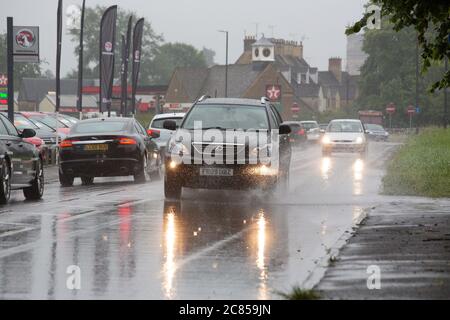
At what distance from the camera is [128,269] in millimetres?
10555

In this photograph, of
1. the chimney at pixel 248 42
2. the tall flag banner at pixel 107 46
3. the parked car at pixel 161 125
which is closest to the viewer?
the parked car at pixel 161 125

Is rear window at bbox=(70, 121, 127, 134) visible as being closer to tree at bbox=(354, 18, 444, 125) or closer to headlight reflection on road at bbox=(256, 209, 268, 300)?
headlight reflection on road at bbox=(256, 209, 268, 300)

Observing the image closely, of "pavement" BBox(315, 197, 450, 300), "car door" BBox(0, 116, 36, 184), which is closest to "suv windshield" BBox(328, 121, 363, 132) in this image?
"car door" BBox(0, 116, 36, 184)

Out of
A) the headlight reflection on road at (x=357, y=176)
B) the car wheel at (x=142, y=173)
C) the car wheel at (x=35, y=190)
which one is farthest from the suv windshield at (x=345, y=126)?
the car wheel at (x=35, y=190)

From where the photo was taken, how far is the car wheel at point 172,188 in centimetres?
2009

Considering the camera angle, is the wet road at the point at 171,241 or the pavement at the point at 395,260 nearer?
the pavement at the point at 395,260

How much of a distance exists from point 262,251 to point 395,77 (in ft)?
361

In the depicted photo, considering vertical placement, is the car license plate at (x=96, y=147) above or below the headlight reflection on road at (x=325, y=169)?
above

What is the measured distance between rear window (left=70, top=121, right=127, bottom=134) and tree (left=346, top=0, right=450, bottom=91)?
34.9 ft

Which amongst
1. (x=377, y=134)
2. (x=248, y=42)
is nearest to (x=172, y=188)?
(x=377, y=134)

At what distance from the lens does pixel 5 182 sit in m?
18.9

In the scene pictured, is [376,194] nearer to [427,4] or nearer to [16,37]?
[427,4]

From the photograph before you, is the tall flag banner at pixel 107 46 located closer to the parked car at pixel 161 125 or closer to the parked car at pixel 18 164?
the parked car at pixel 161 125

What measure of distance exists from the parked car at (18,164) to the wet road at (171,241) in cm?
36
